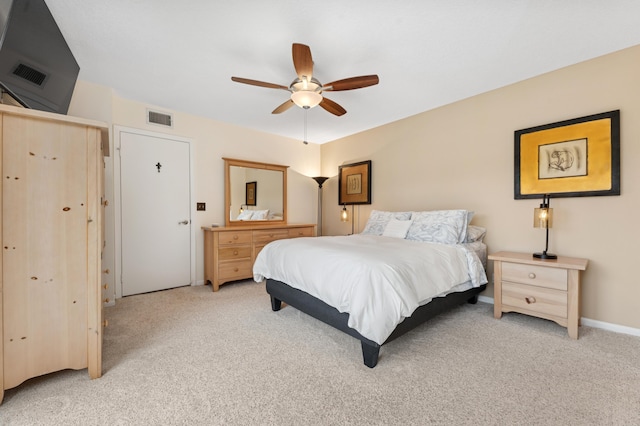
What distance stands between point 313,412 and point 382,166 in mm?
3664

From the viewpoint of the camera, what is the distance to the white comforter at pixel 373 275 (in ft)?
5.71

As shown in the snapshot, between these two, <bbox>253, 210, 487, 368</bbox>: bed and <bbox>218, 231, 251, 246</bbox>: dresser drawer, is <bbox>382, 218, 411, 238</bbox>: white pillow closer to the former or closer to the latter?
<bbox>253, 210, 487, 368</bbox>: bed

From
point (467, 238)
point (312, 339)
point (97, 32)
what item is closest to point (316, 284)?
point (312, 339)

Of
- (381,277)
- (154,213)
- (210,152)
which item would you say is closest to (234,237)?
(154,213)

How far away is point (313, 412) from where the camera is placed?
4.65ft


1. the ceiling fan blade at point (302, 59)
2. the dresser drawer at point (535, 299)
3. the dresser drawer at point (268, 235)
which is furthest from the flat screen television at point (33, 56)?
the dresser drawer at point (535, 299)

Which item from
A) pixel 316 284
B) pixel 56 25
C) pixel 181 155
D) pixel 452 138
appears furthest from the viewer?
pixel 181 155

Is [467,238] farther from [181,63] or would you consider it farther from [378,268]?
[181,63]

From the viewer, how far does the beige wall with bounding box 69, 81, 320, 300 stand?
304 centimetres

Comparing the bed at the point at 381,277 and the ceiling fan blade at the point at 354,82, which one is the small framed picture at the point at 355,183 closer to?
the bed at the point at 381,277

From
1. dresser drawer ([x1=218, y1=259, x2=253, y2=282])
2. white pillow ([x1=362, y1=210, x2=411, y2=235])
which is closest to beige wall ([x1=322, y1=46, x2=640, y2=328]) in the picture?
white pillow ([x1=362, y1=210, x2=411, y2=235])

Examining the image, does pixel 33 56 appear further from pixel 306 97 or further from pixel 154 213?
pixel 154 213

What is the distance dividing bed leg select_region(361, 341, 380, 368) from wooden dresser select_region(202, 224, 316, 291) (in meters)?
2.51

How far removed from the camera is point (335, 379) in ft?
5.54
